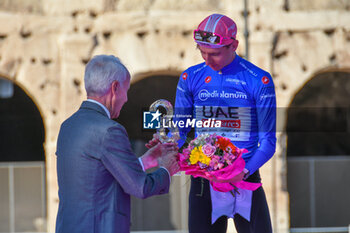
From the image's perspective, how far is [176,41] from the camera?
745cm

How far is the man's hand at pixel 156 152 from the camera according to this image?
297 centimetres

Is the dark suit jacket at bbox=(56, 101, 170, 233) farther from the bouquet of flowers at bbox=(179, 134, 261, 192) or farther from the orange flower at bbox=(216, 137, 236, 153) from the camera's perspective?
the orange flower at bbox=(216, 137, 236, 153)

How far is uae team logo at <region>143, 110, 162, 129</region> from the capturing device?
3.24 m

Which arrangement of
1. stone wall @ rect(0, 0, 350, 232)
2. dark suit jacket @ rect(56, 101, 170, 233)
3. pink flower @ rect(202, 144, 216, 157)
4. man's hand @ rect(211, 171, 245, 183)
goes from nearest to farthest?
dark suit jacket @ rect(56, 101, 170, 233), pink flower @ rect(202, 144, 216, 157), man's hand @ rect(211, 171, 245, 183), stone wall @ rect(0, 0, 350, 232)

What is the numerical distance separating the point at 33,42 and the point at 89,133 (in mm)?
5248

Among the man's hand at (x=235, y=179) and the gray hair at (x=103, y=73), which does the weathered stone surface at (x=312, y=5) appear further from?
the gray hair at (x=103, y=73)

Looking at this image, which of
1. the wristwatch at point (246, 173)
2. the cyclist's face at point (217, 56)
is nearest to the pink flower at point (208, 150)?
the wristwatch at point (246, 173)

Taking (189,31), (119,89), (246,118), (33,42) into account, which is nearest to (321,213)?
(189,31)

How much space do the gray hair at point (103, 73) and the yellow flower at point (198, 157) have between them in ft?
2.02

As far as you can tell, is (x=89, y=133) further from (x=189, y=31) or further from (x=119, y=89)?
(x=189, y=31)

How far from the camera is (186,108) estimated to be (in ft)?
11.6

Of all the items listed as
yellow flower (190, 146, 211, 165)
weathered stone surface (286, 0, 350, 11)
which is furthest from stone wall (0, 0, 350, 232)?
yellow flower (190, 146, 211, 165)

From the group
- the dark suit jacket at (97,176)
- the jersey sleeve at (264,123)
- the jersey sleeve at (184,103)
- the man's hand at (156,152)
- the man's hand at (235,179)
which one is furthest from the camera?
the jersey sleeve at (184,103)

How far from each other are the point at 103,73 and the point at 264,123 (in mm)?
1078
